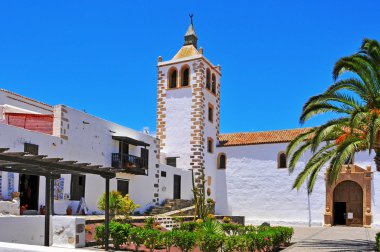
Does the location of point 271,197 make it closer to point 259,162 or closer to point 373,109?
point 259,162

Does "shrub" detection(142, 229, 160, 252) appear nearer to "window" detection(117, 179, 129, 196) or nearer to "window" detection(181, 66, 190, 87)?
"window" detection(117, 179, 129, 196)

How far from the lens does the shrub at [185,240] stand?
492 inches

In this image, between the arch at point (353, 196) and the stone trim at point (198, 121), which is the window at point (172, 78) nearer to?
the stone trim at point (198, 121)

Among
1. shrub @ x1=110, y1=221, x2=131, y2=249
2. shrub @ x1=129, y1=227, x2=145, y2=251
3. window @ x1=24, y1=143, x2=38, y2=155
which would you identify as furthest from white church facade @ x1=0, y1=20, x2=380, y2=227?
shrub @ x1=129, y1=227, x2=145, y2=251

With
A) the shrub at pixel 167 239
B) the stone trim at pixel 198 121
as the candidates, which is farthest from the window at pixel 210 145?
the shrub at pixel 167 239

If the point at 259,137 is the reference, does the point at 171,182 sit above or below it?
below

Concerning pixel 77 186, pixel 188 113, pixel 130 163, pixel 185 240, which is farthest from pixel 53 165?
pixel 188 113

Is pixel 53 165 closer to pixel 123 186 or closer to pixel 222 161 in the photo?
pixel 123 186

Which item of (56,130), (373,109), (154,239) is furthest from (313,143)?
(56,130)

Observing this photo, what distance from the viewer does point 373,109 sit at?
543 inches

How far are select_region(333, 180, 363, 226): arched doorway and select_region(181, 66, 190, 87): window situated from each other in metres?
12.1

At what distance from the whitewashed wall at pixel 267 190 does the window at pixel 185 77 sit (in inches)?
213

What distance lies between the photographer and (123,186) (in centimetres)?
2506

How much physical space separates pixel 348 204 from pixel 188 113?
38.8 feet
